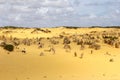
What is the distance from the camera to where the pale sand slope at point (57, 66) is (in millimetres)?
16359

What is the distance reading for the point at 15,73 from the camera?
639 inches

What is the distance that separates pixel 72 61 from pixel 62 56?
1.08 m

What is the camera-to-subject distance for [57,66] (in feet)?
60.2

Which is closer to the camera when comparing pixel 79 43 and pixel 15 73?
pixel 15 73

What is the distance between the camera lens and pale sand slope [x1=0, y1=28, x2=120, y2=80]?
1636cm

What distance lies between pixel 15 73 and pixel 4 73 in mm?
458

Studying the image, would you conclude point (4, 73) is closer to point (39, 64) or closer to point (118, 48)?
point (39, 64)

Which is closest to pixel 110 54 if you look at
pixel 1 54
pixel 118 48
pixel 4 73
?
pixel 118 48

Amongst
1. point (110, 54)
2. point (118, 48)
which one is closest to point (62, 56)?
point (110, 54)

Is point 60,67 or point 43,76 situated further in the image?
point 60,67

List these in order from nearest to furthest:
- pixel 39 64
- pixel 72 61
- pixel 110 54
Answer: pixel 39 64
pixel 72 61
pixel 110 54

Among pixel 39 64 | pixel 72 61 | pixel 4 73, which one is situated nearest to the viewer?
pixel 4 73

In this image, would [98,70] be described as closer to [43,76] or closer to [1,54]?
[43,76]

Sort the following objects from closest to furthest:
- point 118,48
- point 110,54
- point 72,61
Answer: point 72,61 → point 110,54 → point 118,48
